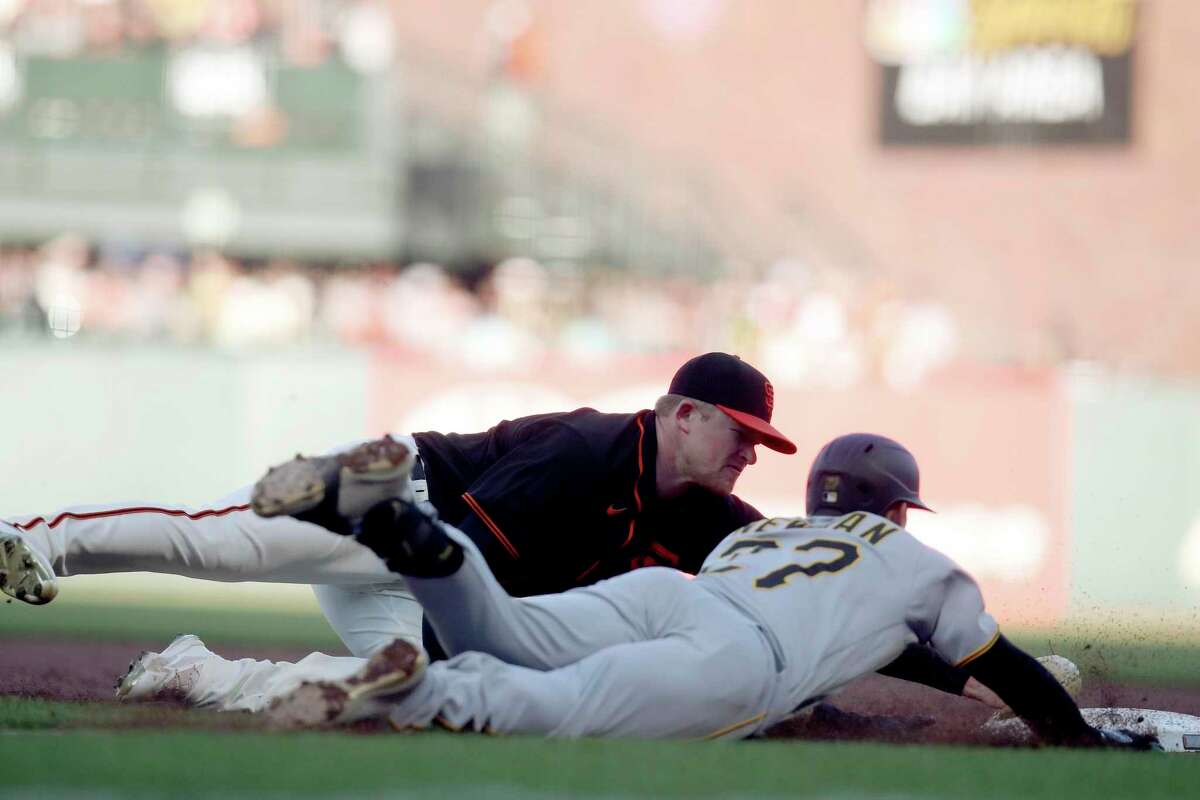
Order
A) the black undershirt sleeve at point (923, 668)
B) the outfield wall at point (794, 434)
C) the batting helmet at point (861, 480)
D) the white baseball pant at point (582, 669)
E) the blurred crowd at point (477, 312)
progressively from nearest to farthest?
1. the white baseball pant at point (582, 669)
2. the black undershirt sleeve at point (923, 668)
3. the batting helmet at point (861, 480)
4. the outfield wall at point (794, 434)
5. the blurred crowd at point (477, 312)

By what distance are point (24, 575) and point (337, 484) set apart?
118 cm

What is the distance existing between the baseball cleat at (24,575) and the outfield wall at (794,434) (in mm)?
7381

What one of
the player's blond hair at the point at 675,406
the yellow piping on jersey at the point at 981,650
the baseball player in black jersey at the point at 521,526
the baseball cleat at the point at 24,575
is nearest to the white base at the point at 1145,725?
the yellow piping on jersey at the point at 981,650

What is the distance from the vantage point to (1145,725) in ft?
15.8

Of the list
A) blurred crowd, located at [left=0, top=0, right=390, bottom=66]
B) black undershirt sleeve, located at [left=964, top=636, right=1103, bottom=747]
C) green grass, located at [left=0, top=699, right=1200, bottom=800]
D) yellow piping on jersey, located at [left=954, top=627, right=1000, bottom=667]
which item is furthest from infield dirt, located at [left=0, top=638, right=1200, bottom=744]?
blurred crowd, located at [left=0, top=0, right=390, bottom=66]

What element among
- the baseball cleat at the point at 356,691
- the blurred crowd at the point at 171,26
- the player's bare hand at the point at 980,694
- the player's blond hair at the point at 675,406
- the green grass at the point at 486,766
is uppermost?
the blurred crowd at the point at 171,26

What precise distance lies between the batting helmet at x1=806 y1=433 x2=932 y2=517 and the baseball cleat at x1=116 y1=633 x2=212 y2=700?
1.90m

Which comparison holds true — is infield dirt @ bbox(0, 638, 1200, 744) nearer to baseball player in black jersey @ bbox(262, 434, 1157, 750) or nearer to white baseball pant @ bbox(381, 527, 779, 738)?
baseball player in black jersey @ bbox(262, 434, 1157, 750)

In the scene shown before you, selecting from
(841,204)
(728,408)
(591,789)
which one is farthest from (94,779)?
(841,204)

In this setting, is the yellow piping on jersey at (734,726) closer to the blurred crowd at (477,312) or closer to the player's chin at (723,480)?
the player's chin at (723,480)

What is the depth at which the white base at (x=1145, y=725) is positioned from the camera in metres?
4.57

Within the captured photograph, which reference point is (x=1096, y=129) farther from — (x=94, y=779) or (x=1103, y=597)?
(x=94, y=779)

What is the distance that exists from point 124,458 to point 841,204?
32.2 ft

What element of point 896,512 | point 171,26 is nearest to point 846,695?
point 896,512
